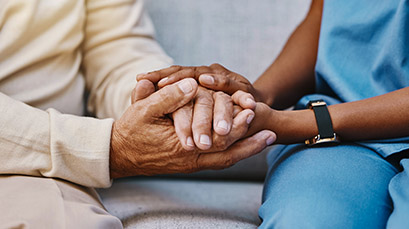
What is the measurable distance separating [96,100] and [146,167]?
0.37 meters

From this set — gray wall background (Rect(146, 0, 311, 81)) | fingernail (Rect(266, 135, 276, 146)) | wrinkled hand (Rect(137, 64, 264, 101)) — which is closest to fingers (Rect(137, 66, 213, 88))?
wrinkled hand (Rect(137, 64, 264, 101))

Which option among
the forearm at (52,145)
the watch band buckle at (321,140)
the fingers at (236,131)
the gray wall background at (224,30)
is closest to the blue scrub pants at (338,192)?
the watch band buckle at (321,140)

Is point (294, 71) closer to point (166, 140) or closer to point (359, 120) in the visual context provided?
point (359, 120)

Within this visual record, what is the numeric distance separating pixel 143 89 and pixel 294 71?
A: 387 millimetres

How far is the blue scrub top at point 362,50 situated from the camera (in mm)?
937

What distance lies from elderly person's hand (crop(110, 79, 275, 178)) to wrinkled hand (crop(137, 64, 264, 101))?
0.13 feet

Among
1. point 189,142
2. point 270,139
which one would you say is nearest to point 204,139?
point 189,142

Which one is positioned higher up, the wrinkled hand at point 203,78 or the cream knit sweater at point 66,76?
the wrinkled hand at point 203,78

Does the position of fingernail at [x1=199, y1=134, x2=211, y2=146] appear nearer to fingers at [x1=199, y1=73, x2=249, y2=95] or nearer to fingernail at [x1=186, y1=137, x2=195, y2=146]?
fingernail at [x1=186, y1=137, x2=195, y2=146]

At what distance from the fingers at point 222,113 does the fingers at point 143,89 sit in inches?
5.3

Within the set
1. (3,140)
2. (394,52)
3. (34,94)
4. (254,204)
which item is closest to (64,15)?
(34,94)

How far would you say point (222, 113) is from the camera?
34.7 inches

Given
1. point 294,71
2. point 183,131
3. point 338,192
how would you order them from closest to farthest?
1. point 338,192
2. point 183,131
3. point 294,71

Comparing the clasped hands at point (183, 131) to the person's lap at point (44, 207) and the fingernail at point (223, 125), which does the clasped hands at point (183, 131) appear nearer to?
the fingernail at point (223, 125)
